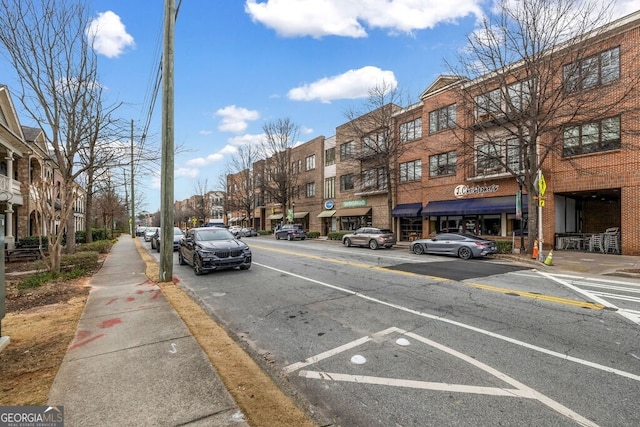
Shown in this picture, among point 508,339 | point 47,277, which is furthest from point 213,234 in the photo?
point 508,339

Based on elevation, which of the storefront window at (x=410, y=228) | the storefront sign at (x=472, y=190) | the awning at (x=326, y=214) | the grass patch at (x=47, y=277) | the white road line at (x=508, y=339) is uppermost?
the storefront sign at (x=472, y=190)

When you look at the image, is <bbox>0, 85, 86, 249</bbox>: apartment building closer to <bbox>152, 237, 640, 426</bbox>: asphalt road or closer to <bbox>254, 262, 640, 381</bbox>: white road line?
<bbox>152, 237, 640, 426</bbox>: asphalt road

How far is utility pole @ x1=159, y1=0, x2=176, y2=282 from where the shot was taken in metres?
9.39


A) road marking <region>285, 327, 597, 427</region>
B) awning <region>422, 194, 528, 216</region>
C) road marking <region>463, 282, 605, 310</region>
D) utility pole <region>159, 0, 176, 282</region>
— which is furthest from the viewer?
awning <region>422, 194, 528, 216</region>

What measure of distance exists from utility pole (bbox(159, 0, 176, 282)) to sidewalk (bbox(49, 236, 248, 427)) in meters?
3.52

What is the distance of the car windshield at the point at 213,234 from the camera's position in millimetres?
12502

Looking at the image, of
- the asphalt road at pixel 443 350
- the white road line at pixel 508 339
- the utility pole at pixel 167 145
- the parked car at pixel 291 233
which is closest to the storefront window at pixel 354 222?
the parked car at pixel 291 233

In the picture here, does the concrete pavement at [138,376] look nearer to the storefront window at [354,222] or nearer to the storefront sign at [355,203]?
the storefront window at [354,222]

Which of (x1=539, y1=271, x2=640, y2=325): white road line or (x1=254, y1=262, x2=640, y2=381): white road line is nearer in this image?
(x1=254, y1=262, x2=640, y2=381): white road line

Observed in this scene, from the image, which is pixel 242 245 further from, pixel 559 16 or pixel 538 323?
pixel 559 16

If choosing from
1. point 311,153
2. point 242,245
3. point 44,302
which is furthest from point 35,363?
point 311,153

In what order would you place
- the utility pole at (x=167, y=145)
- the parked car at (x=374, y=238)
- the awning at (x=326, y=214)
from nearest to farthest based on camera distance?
1. the utility pole at (x=167, y=145)
2. the parked car at (x=374, y=238)
3. the awning at (x=326, y=214)

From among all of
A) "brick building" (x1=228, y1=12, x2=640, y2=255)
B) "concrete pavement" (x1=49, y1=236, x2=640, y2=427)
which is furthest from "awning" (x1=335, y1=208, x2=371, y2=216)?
"concrete pavement" (x1=49, y1=236, x2=640, y2=427)

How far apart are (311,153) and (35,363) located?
131 feet
